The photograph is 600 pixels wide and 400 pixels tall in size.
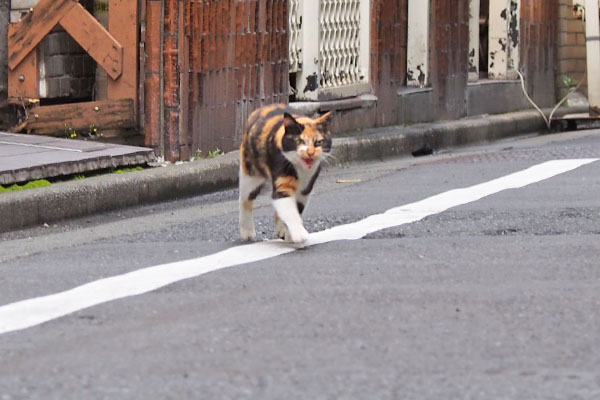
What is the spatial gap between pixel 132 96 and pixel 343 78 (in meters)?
4.03

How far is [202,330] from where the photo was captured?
4.95 meters

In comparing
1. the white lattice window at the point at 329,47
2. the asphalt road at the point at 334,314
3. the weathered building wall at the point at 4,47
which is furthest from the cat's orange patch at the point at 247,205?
the white lattice window at the point at 329,47

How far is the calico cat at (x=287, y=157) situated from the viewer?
6.95 metres

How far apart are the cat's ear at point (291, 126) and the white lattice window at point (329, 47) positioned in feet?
23.5

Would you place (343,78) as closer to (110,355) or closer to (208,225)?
(208,225)

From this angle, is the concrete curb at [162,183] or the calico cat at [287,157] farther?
the concrete curb at [162,183]

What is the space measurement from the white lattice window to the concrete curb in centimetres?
62

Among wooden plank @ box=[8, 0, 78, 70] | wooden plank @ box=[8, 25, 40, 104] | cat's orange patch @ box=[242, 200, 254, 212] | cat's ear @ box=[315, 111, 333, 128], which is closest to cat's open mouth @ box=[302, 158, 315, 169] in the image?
cat's ear @ box=[315, 111, 333, 128]

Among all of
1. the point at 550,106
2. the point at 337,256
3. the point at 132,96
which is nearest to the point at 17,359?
the point at 337,256

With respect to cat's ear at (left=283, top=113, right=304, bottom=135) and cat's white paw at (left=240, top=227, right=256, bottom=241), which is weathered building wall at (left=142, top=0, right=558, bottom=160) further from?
cat's ear at (left=283, top=113, right=304, bottom=135)

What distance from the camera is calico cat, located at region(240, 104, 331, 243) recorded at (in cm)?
695

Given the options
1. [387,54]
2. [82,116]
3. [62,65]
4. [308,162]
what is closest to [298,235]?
[308,162]

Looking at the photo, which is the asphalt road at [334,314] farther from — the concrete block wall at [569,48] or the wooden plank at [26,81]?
the concrete block wall at [569,48]

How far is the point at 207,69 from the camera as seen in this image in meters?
12.1
